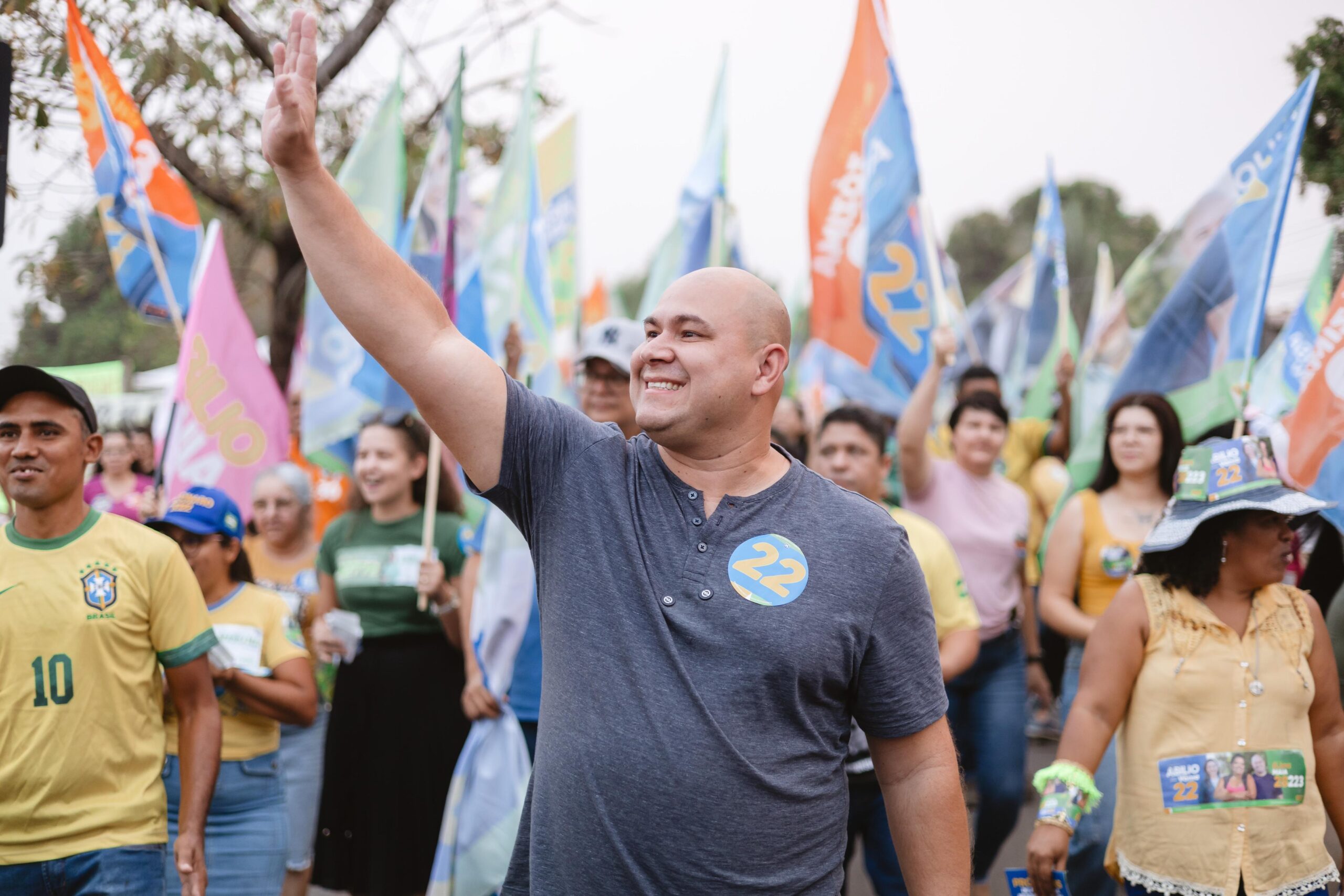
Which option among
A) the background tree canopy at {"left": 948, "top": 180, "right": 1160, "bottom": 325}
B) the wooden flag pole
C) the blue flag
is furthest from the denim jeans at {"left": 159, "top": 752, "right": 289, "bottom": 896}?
the background tree canopy at {"left": 948, "top": 180, "right": 1160, "bottom": 325}

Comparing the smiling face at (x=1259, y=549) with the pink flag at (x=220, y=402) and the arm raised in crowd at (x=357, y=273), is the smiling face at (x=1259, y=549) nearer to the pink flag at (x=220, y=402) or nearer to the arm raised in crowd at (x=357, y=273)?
the arm raised in crowd at (x=357, y=273)

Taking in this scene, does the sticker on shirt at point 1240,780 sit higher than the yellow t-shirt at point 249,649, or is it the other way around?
the yellow t-shirt at point 249,649

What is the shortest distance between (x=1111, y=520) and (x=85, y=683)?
3726mm

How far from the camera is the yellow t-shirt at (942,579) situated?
4.39m

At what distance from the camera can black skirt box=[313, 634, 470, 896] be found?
4730 millimetres

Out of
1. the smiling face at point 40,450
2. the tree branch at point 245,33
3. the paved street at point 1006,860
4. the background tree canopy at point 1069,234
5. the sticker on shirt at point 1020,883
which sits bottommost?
the paved street at point 1006,860

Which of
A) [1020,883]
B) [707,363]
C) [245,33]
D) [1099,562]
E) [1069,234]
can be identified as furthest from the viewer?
[1069,234]

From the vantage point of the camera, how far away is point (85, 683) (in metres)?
3.04

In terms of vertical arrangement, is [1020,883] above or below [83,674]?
below

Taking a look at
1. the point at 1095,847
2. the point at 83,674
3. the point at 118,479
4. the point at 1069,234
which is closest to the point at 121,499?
the point at 118,479

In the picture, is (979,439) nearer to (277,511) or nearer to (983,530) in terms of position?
(983,530)

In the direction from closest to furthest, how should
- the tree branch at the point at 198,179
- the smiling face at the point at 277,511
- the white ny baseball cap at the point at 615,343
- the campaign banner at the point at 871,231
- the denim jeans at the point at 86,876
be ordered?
the denim jeans at the point at 86,876, the white ny baseball cap at the point at 615,343, the smiling face at the point at 277,511, the campaign banner at the point at 871,231, the tree branch at the point at 198,179

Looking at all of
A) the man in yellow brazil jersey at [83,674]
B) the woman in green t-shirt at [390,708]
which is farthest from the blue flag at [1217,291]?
the man in yellow brazil jersey at [83,674]

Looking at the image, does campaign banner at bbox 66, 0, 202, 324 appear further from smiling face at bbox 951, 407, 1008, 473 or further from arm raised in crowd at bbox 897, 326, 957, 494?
smiling face at bbox 951, 407, 1008, 473
